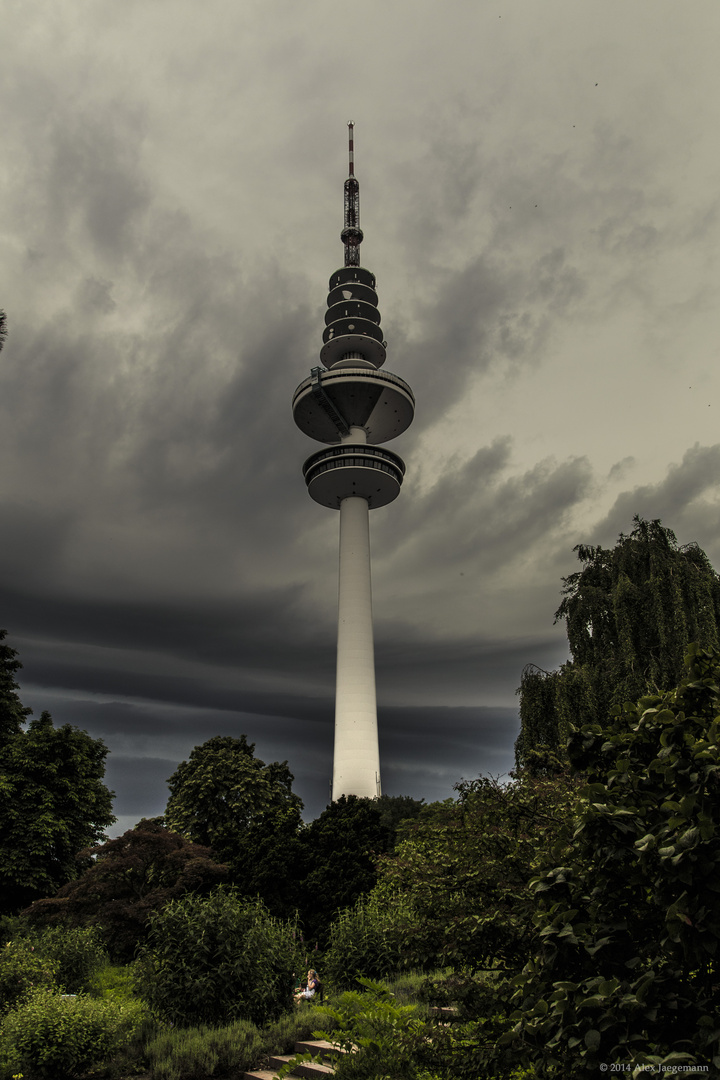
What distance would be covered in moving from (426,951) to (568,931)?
6.57 meters

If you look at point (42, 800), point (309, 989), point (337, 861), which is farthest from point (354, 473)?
point (309, 989)

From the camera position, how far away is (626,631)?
23609 mm

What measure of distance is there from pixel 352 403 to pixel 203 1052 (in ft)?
219

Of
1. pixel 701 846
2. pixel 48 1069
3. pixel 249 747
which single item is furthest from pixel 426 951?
pixel 249 747

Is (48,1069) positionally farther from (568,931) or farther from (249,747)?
(249,747)

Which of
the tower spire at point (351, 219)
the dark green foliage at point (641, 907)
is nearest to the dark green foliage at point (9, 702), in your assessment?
the dark green foliage at point (641, 907)

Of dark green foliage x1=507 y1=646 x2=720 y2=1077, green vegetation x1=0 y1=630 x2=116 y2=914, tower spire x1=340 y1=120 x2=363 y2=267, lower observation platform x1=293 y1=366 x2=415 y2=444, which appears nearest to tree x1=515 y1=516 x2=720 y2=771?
dark green foliage x1=507 y1=646 x2=720 y2=1077

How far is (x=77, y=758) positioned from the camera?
126 ft

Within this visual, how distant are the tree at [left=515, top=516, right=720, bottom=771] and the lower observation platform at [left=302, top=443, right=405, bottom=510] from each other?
146 feet

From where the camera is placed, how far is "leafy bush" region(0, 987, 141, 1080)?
12.7 meters

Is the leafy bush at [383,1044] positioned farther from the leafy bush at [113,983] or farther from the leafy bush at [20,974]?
the leafy bush at [20,974]

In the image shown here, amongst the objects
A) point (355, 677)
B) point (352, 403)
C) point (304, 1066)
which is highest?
point (352, 403)

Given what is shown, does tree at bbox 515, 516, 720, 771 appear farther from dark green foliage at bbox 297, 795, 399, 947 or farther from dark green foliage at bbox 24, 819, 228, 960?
dark green foliage at bbox 24, 819, 228, 960

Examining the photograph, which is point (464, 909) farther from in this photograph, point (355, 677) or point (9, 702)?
point (355, 677)
